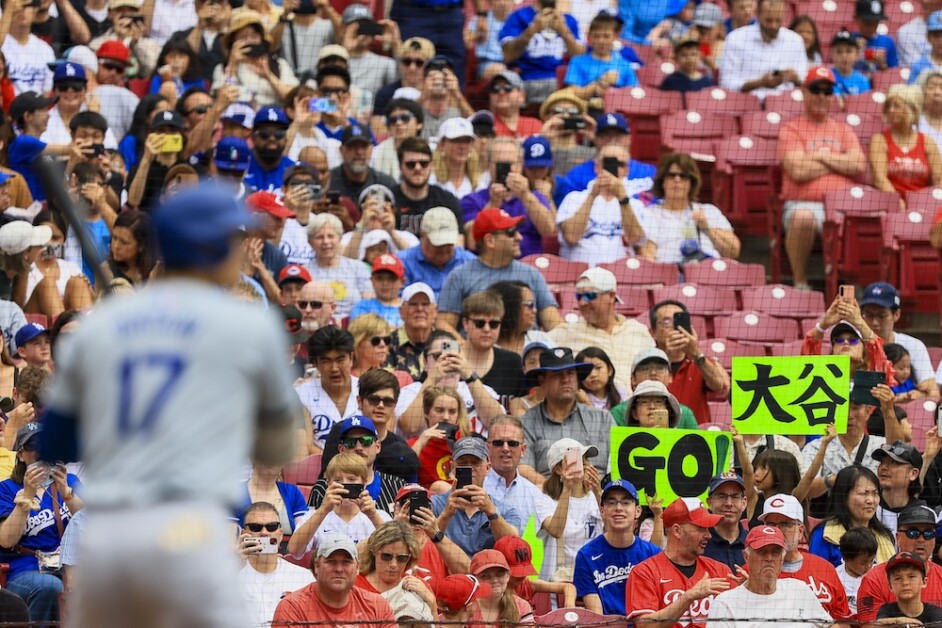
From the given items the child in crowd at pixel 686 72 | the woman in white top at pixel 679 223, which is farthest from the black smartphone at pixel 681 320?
the child in crowd at pixel 686 72

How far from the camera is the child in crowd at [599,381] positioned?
30.9 feet

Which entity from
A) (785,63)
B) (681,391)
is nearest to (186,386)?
(681,391)

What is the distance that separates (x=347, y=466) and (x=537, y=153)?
4.18 m

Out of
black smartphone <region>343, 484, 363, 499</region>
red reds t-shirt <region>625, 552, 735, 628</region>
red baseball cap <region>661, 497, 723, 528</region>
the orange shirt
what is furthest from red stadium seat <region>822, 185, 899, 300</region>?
black smartphone <region>343, 484, 363, 499</region>

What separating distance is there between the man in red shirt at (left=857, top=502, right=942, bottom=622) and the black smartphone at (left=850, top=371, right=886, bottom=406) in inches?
28.0

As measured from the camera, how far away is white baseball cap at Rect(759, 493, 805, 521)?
793 cm

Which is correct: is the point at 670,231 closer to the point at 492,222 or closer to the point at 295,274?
the point at 492,222

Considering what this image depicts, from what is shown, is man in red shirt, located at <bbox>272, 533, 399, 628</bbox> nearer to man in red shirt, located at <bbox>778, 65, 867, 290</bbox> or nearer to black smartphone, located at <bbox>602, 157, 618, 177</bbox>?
black smartphone, located at <bbox>602, 157, 618, 177</bbox>

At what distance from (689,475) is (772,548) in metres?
0.93

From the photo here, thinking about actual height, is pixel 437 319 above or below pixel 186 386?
below

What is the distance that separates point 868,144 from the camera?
503 inches

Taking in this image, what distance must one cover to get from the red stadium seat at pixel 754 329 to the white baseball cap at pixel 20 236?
4.00m

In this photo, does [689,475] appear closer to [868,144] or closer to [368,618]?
Result: [368,618]

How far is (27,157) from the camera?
36.4 ft
